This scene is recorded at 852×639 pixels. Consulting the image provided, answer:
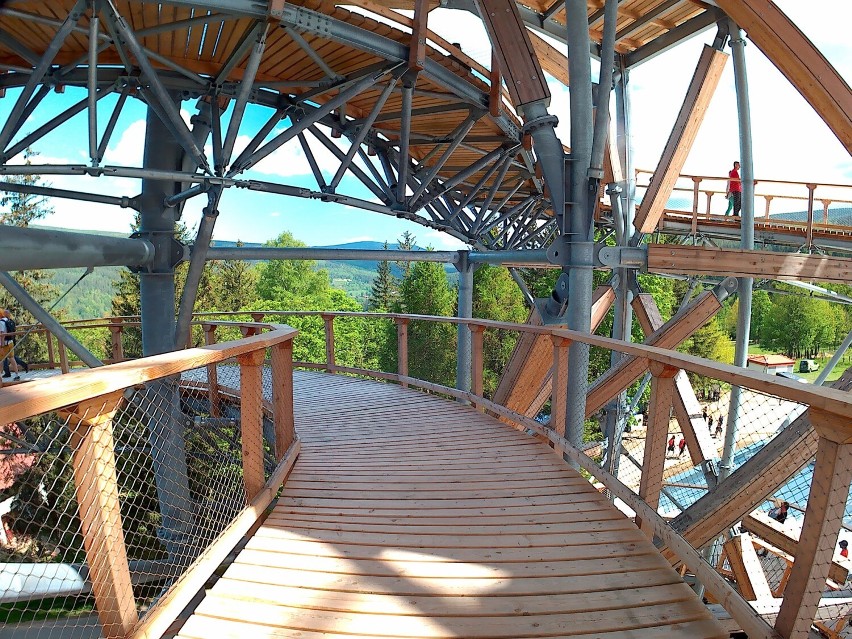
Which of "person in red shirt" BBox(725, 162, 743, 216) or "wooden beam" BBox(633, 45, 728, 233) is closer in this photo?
"wooden beam" BBox(633, 45, 728, 233)

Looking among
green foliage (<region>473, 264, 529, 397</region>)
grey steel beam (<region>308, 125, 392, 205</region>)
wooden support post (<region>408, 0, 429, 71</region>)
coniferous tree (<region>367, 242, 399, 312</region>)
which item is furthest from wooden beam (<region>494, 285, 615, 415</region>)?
coniferous tree (<region>367, 242, 399, 312</region>)

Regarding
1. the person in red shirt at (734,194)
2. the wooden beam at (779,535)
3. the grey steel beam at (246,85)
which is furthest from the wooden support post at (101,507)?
the person in red shirt at (734,194)

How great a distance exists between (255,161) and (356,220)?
179899 mm

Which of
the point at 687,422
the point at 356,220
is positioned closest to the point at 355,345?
the point at 687,422

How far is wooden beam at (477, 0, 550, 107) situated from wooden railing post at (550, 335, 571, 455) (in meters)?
2.26

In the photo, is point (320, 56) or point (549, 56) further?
point (549, 56)

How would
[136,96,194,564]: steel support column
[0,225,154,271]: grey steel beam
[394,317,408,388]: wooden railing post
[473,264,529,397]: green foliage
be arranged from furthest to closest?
1. [473,264,529,397]: green foliage
2. [394,317,408,388]: wooden railing post
3. [136,96,194,564]: steel support column
4. [0,225,154,271]: grey steel beam

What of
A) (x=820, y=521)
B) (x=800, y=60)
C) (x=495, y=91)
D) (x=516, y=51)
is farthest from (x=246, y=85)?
(x=820, y=521)

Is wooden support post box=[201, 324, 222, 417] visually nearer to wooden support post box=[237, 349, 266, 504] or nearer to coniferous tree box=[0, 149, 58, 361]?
wooden support post box=[237, 349, 266, 504]

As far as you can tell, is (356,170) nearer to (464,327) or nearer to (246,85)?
(464,327)

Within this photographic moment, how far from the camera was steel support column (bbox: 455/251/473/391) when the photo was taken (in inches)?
378

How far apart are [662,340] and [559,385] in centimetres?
379

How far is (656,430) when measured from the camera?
2.85 metres

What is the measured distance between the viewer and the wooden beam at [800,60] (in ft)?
15.5
